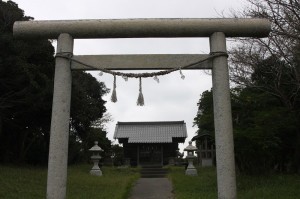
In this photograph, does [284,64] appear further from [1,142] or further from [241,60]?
[1,142]

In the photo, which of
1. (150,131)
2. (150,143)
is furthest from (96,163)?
(150,131)

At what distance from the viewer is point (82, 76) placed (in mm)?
34438

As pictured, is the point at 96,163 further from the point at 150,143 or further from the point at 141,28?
the point at 141,28

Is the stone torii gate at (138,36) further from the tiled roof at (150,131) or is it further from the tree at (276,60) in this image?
the tiled roof at (150,131)

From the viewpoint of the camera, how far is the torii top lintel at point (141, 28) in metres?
6.66

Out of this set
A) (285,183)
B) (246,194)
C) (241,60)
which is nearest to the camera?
(246,194)

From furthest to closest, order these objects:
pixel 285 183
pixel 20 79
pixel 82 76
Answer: pixel 82 76, pixel 20 79, pixel 285 183

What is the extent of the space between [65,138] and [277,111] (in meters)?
11.5

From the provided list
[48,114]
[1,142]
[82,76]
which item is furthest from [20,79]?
[82,76]

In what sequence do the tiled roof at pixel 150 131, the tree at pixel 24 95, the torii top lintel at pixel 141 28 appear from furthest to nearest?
the tiled roof at pixel 150 131
the tree at pixel 24 95
the torii top lintel at pixel 141 28

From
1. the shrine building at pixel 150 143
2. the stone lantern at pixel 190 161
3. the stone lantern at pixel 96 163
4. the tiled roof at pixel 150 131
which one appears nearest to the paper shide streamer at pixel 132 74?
the stone lantern at pixel 96 163

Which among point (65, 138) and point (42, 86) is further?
point (42, 86)

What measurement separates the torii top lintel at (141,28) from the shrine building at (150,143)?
25166mm

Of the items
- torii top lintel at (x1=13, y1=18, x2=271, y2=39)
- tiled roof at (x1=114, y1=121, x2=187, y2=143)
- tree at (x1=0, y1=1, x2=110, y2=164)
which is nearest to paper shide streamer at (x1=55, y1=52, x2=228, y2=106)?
torii top lintel at (x1=13, y1=18, x2=271, y2=39)
